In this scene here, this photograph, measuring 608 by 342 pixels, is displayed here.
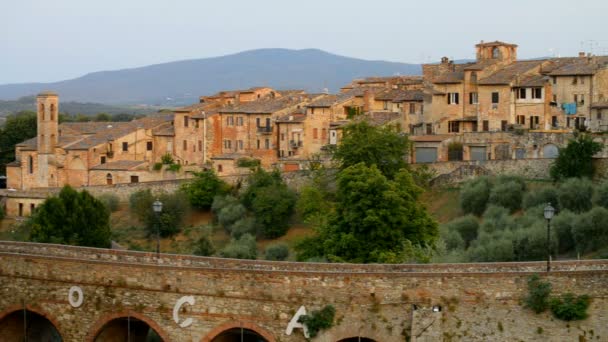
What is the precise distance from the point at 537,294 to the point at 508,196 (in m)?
22.7

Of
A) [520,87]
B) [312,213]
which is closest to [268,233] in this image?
[312,213]

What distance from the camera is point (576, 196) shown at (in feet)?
148

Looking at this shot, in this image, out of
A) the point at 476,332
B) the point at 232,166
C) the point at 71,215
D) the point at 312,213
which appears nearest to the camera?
the point at 476,332

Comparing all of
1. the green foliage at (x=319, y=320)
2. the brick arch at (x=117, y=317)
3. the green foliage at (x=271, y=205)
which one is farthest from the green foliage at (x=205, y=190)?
the green foliage at (x=319, y=320)

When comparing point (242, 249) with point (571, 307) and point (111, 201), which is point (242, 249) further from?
point (571, 307)

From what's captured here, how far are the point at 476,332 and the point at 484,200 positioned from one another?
23334 millimetres

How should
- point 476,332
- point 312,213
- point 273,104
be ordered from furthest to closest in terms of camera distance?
point 273,104 → point 312,213 → point 476,332

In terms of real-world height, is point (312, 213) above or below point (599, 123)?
below

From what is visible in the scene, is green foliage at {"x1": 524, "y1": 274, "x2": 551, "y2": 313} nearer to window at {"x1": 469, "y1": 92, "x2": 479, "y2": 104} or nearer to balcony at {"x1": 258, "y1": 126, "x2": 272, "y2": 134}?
window at {"x1": 469, "y1": 92, "x2": 479, "y2": 104}

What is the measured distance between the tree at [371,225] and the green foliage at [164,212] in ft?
48.8

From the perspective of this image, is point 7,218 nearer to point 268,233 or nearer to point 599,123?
point 268,233

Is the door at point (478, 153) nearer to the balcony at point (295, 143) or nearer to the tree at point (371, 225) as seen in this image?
the balcony at point (295, 143)

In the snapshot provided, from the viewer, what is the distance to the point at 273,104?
66.5 meters

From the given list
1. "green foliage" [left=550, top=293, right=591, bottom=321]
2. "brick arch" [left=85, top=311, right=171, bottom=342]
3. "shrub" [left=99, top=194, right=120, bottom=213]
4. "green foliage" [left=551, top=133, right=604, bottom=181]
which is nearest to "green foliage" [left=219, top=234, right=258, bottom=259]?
"shrub" [left=99, top=194, right=120, bottom=213]
